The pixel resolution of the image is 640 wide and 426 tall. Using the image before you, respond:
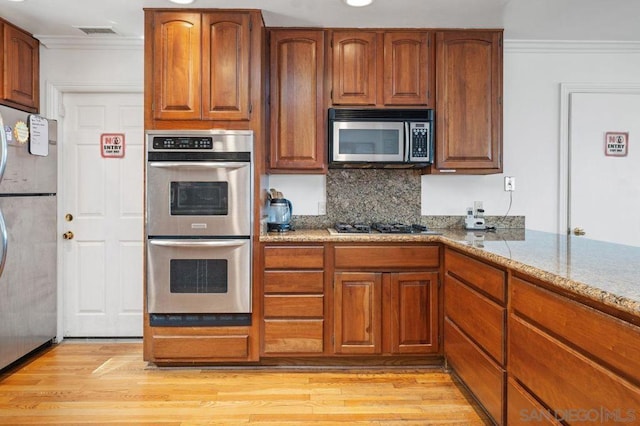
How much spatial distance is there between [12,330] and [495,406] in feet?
9.48

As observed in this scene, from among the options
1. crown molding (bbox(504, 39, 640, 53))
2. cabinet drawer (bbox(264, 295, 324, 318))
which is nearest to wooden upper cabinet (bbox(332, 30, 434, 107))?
crown molding (bbox(504, 39, 640, 53))

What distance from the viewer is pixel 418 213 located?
3.38 meters

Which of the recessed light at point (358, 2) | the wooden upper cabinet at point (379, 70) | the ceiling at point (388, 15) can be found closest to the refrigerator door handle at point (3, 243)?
the ceiling at point (388, 15)

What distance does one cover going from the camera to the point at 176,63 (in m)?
2.76

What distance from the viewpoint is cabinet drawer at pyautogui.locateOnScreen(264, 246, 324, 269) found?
276 cm

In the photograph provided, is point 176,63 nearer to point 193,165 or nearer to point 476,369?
point 193,165

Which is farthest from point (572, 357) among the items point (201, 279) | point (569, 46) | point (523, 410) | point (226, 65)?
point (569, 46)

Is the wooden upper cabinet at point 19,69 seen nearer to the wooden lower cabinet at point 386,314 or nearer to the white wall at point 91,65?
the white wall at point 91,65

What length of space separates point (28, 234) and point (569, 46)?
13.8ft

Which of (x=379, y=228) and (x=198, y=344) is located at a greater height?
(x=379, y=228)

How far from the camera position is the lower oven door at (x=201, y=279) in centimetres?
273

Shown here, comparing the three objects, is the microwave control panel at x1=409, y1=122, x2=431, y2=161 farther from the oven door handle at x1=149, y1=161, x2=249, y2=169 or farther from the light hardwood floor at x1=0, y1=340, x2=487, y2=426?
the light hardwood floor at x1=0, y1=340, x2=487, y2=426

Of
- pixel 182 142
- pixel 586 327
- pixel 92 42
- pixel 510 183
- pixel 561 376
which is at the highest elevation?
pixel 92 42

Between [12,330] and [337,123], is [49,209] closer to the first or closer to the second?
[12,330]
